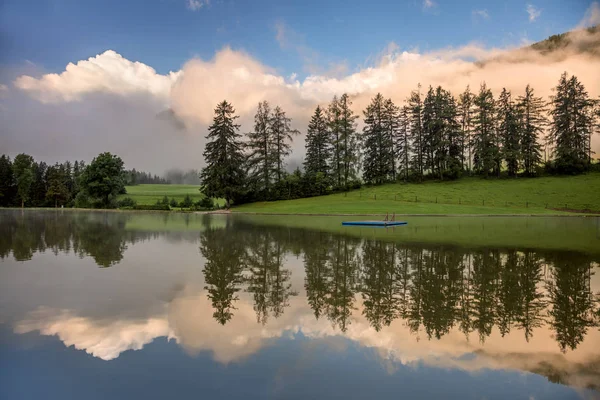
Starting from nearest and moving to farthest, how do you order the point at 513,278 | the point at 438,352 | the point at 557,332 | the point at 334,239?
the point at 438,352, the point at 557,332, the point at 513,278, the point at 334,239

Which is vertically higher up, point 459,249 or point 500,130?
point 500,130

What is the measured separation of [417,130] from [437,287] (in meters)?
74.4

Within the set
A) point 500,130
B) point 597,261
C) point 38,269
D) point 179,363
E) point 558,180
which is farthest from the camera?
point 500,130

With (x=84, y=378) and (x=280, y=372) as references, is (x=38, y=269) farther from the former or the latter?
(x=280, y=372)

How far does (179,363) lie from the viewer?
560cm

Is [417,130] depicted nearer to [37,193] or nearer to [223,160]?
[223,160]

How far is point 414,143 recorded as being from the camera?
260 feet

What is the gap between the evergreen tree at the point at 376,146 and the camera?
255 feet

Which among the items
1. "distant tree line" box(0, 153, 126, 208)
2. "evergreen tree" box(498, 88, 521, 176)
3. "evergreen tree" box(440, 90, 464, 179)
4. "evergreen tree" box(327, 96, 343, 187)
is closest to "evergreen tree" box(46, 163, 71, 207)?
"distant tree line" box(0, 153, 126, 208)

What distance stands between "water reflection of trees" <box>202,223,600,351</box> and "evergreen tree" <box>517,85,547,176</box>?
6563 cm

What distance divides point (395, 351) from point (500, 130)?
81.2m

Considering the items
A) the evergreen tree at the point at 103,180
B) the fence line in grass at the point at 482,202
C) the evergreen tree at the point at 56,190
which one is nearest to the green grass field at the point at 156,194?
the evergreen tree at the point at 103,180

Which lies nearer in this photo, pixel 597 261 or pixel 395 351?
pixel 395 351

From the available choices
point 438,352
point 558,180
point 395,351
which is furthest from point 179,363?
point 558,180
